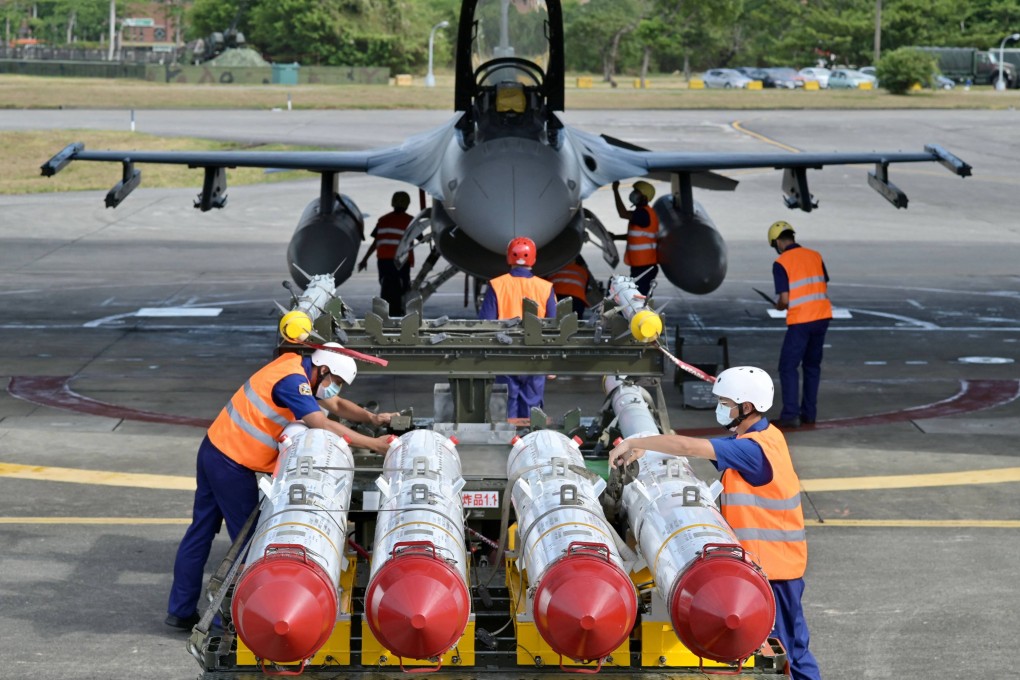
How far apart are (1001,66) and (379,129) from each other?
4596cm

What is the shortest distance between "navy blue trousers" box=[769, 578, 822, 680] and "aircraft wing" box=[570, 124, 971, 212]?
984cm

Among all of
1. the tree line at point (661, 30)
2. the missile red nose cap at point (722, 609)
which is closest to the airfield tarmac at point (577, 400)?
the missile red nose cap at point (722, 609)

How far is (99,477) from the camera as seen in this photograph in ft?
40.2

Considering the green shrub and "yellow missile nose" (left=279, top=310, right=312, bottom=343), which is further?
the green shrub

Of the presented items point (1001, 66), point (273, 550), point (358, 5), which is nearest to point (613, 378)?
point (273, 550)

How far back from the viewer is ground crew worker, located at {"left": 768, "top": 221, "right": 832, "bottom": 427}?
14.2 m

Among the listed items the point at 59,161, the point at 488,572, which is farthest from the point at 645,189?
the point at 488,572

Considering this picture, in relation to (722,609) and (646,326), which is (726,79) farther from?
(722,609)

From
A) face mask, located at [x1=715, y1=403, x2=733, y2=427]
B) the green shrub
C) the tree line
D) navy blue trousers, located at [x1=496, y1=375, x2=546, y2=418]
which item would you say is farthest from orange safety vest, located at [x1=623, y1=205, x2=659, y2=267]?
the tree line

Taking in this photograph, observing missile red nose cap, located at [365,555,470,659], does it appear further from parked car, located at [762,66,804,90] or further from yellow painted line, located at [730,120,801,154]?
parked car, located at [762,66,804,90]

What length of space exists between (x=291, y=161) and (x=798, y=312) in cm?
826

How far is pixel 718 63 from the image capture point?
4641 inches

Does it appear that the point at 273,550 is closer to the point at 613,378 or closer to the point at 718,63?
the point at 613,378

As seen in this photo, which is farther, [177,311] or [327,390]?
[177,311]
